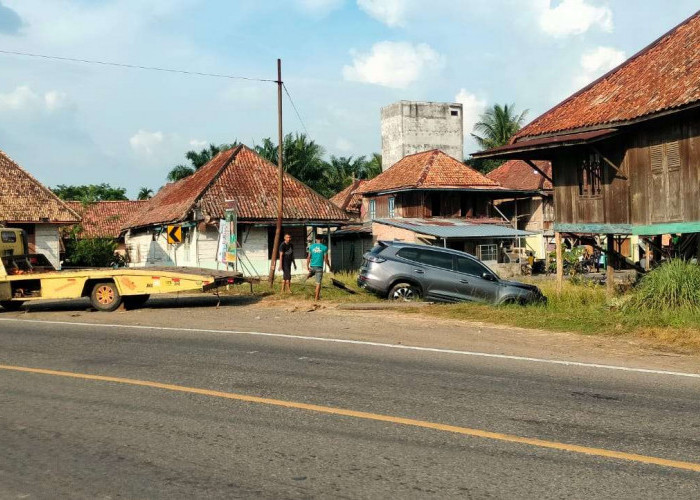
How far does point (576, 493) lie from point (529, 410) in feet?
7.65

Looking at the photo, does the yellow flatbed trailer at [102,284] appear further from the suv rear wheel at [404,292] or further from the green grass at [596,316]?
the suv rear wheel at [404,292]

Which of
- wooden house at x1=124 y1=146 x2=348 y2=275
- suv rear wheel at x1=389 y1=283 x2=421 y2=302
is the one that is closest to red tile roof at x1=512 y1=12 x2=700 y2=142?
suv rear wheel at x1=389 y1=283 x2=421 y2=302

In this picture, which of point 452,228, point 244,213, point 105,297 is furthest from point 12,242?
point 452,228

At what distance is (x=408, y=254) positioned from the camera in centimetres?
1872

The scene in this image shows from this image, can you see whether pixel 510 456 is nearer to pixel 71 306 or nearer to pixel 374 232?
pixel 71 306

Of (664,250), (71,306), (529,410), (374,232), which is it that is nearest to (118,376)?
(529,410)

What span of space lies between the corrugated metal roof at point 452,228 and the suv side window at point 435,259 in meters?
19.1

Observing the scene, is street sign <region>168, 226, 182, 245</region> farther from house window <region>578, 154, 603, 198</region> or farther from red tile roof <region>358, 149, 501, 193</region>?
red tile roof <region>358, 149, 501, 193</region>

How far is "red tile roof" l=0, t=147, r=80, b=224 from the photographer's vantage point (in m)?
35.3

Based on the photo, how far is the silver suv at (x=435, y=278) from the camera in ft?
59.7

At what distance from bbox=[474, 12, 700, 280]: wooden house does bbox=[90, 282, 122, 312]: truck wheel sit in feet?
36.7

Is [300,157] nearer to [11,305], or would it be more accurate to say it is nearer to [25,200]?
[25,200]

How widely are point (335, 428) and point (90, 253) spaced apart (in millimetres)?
41657

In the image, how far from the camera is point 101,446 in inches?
236
